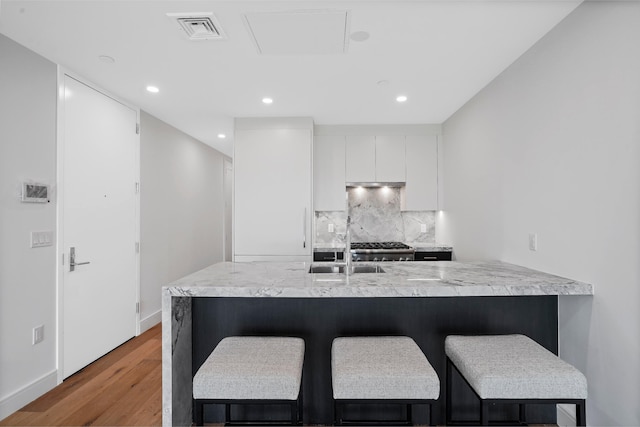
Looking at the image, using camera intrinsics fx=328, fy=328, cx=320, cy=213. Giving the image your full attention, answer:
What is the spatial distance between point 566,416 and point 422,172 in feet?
9.21

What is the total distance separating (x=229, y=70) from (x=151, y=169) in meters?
1.83

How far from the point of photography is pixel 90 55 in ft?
7.68

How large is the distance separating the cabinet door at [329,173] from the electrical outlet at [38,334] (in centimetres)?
280

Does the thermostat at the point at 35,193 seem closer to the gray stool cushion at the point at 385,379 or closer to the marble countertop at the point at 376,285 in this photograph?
the marble countertop at the point at 376,285

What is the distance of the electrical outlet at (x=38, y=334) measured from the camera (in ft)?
7.58

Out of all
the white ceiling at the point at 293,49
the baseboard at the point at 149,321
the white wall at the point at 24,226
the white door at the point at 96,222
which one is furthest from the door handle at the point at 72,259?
the white ceiling at the point at 293,49

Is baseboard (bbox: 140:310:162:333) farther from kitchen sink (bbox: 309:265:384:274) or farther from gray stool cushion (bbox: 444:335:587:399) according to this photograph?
gray stool cushion (bbox: 444:335:587:399)

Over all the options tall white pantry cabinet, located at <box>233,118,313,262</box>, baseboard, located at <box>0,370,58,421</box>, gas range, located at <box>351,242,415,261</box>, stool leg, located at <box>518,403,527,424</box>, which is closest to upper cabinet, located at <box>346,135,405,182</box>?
tall white pantry cabinet, located at <box>233,118,313,262</box>

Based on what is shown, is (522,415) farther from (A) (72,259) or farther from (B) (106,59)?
(B) (106,59)

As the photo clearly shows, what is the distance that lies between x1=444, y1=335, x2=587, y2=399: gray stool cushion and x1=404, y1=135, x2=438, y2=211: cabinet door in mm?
2759

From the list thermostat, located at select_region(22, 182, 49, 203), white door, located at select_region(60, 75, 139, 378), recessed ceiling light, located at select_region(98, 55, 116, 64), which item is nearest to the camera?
thermostat, located at select_region(22, 182, 49, 203)

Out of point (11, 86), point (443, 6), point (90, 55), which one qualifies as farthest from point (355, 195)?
point (11, 86)

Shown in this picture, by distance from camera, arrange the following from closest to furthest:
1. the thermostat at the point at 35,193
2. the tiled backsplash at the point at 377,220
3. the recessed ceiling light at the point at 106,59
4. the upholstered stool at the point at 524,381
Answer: the upholstered stool at the point at 524,381
the thermostat at the point at 35,193
the recessed ceiling light at the point at 106,59
the tiled backsplash at the point at 377,220

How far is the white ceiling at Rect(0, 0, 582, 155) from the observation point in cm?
181
